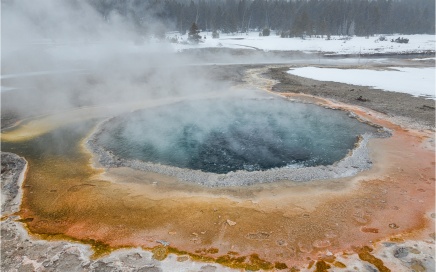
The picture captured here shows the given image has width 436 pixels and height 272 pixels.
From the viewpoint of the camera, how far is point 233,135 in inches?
412

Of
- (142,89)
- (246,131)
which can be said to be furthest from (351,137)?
(142,89)

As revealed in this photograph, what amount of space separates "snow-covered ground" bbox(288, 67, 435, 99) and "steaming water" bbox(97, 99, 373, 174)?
5.87m

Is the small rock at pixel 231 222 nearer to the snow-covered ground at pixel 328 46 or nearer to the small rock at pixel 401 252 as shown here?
the small rock at pixel 401 252

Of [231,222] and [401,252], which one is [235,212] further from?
[401,252]

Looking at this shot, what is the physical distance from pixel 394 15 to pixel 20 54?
68804mm

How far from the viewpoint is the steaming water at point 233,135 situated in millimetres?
8672

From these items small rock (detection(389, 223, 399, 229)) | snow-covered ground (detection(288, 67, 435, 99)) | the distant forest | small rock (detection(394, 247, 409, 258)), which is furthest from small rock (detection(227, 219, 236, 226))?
the distant forest

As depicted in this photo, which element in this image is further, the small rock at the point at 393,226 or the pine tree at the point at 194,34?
the pine tree at the point at 194,34

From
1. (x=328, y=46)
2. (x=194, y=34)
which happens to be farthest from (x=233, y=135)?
(x=328, y=46)

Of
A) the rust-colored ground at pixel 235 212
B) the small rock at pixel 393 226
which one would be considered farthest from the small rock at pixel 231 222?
the small rock at pixel 393 226

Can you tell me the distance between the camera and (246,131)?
10.9m

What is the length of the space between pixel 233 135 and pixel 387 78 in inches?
528

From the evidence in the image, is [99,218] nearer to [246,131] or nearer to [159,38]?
[246,131]

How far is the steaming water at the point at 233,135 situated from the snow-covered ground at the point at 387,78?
19.3ft
